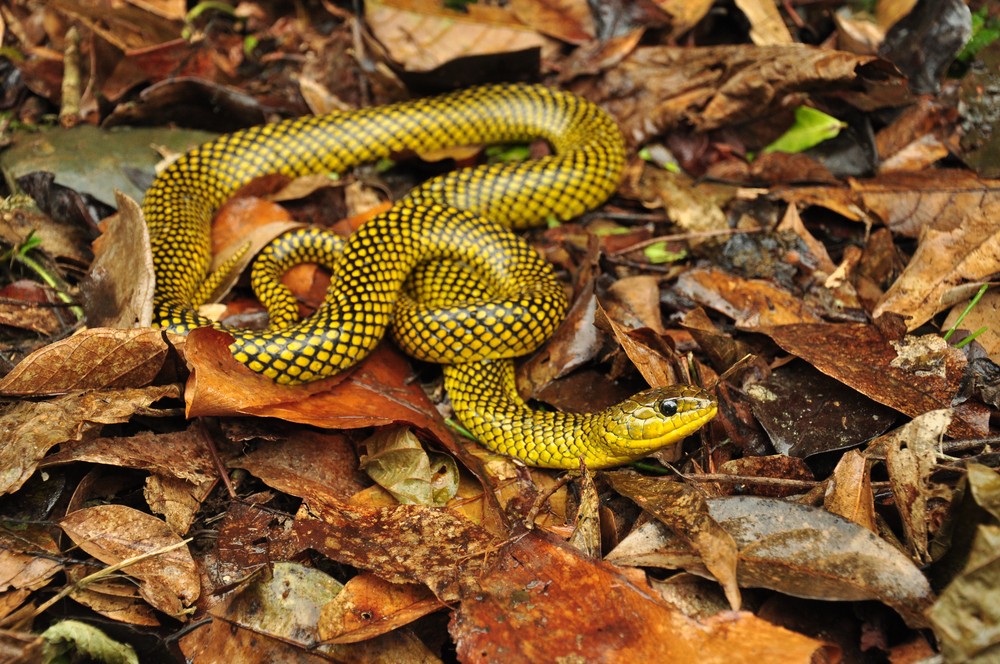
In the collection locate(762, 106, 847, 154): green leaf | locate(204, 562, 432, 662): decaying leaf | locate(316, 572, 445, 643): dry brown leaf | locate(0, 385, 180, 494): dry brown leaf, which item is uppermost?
locate(762, 106, 847, 154): green leaf

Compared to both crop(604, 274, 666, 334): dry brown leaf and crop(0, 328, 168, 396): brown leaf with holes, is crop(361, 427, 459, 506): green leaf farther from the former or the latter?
crop(604, 274, 666, 334): dry brown leaf

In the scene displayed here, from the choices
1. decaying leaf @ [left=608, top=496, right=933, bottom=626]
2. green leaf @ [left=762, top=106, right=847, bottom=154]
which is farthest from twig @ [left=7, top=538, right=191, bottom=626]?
green leaf @ [left=762, top=106, right=847, bottom=154]

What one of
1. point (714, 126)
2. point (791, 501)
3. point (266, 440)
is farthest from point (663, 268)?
point (266, 440)

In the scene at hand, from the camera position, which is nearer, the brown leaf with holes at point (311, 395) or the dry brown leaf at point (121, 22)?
the brown leaf with holes at point (311, 395)

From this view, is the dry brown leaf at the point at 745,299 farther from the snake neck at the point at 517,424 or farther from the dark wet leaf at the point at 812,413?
the snake neck at the point at 517,424

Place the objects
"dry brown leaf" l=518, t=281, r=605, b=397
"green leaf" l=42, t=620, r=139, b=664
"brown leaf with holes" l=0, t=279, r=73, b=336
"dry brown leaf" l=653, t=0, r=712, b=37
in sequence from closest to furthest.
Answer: "green leaf" l=42, t=620, r=139, b=664
"brown leaf with holes" l=0, t=279, r=73, b=336
"dry brown leaf" l=518, t=281, r=605, b=397
"dry brown leaf" l=653, t=0, r=712, b=37

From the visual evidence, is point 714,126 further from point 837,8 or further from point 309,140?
point 309,140

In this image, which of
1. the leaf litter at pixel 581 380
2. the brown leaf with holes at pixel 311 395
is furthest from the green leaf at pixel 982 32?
the brown leaf with holes at pixel 311 395
